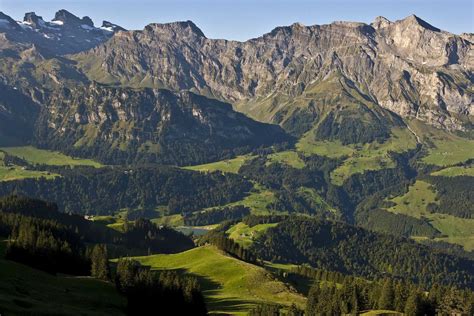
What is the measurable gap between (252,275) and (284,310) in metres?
31.5

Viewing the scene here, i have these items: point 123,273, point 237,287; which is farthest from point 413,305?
point 123,273

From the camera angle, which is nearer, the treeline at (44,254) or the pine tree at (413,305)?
the treeline at (44,254)

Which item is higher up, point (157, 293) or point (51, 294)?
point (51, 294)

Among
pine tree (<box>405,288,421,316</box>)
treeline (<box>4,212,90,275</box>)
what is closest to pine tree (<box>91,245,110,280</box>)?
treeline (<box>4,212,90,275</box>)

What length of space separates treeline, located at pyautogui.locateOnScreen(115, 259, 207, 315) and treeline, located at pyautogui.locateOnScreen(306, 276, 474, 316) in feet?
104

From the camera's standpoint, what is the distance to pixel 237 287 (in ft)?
575

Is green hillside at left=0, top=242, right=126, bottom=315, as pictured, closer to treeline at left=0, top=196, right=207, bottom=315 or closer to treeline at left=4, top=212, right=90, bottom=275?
treeline at left=0, top=196, right=207, bottom=315

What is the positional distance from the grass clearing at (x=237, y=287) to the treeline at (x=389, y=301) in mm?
15217

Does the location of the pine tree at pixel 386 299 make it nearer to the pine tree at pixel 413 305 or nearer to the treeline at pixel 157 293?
the pine tree at pixel 413 305

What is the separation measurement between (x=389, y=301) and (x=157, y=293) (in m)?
62.0

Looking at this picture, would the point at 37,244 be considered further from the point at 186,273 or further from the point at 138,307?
the point at 186,273

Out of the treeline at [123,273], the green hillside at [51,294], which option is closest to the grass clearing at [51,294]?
the green hillside at [51,294]

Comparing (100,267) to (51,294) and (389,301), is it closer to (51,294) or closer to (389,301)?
(51,294)

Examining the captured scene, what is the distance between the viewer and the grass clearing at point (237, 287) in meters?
155
